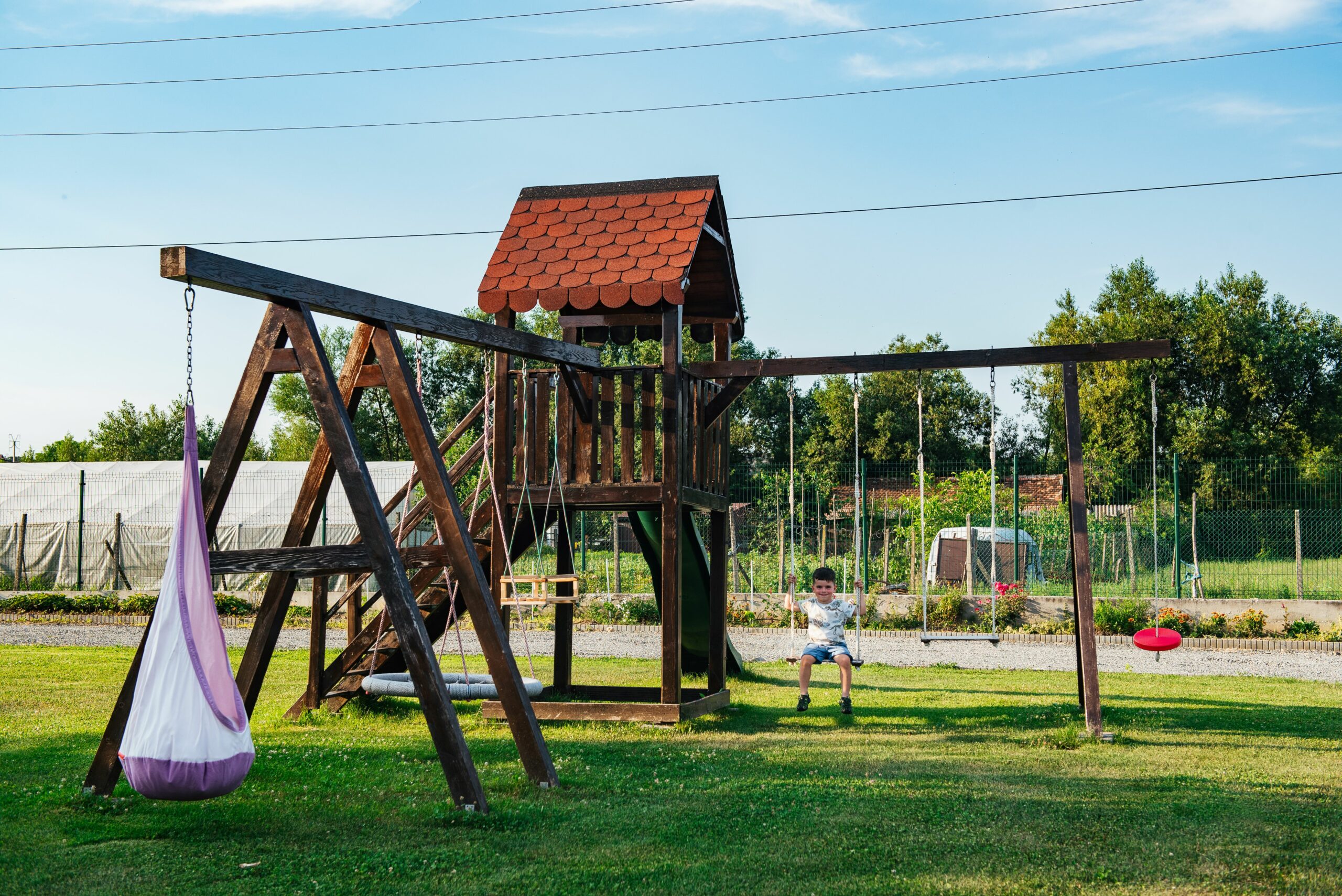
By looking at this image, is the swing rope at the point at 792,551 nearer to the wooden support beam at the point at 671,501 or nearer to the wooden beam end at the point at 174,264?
the wooden support beam at the point at 671,501

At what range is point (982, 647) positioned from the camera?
58.9ft

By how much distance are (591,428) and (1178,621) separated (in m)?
12.0

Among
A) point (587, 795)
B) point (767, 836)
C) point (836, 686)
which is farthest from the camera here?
point (836, 686)

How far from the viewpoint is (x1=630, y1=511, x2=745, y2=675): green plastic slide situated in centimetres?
1198

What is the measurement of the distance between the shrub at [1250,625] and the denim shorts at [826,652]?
10144mm

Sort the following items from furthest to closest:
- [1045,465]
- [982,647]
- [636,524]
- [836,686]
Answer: [1045,465], [982,647], [836,686], [636,524]

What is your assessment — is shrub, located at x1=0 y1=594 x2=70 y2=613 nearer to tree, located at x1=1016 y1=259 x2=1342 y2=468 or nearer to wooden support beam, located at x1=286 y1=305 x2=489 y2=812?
wooden support beam, located at x1=286 y1=305 x2=489 y2=812

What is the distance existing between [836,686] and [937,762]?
207 inches

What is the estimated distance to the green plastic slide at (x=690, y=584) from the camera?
39.3 feet

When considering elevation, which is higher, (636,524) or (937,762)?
(636,524)

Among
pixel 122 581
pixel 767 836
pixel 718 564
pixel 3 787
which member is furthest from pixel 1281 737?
pixel 122 581

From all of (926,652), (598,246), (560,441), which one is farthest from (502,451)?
(926,652)

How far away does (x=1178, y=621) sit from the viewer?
60.1 feet

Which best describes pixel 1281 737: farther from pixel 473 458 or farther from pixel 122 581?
pixel 122 581
